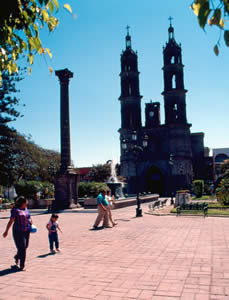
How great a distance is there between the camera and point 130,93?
184 ft


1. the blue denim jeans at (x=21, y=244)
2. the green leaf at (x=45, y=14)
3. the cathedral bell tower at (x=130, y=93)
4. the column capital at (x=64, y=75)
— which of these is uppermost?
the cathedral bell tower at (x=130, y=93)

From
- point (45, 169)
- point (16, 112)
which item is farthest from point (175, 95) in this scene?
point (16, 112)

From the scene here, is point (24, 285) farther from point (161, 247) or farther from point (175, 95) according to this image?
point (175, 95)

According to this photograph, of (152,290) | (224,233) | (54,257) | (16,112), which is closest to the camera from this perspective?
(152,290)

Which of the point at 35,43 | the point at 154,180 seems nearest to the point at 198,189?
the point at 154,180

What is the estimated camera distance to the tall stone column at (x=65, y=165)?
23.8 metres

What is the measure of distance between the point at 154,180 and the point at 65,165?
3128cm

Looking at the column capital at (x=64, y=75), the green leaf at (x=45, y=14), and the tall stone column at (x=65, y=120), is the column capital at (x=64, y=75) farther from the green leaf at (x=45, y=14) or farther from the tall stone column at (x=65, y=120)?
the green leaf at (x=45, y=14)

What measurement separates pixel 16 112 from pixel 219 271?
99.5ft

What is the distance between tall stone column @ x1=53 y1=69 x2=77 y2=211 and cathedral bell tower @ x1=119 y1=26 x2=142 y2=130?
29.5 metres

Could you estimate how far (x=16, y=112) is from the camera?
32281mm

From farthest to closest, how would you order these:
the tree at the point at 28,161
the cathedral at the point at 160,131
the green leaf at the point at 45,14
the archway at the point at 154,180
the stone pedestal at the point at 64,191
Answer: the archway at the point at 154,180
the cathedral at the point at 160,131
the tree at the point at 28,161
the stone pedestal at the point at 64,191
the green leaf at the point at 45,14

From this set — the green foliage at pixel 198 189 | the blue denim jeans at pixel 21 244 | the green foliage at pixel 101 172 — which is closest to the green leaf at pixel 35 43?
the blue denim jeans at pixel 21 244

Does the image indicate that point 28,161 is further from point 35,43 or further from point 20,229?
point 35,43
